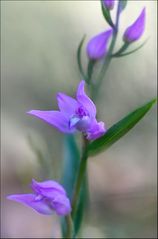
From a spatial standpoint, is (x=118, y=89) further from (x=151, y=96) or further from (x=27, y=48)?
(x=27, y=48)

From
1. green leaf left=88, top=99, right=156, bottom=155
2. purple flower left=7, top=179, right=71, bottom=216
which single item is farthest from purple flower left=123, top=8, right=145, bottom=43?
purple flower left=7, top=179, right=71, bottom=216

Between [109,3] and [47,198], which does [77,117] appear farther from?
[109,3]

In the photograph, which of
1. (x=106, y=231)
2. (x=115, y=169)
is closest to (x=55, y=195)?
(x=106, y=231)

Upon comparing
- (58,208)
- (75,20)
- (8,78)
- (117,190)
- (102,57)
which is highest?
(102,57)

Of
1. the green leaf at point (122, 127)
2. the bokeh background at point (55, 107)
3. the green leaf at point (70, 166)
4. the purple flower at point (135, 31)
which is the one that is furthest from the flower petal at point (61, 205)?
the bokeh background at point (55, 107)

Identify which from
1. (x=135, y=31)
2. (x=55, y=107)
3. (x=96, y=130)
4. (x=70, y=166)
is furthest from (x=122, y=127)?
(x=55, y=107)

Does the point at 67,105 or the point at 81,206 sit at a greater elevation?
the point at 67,105
